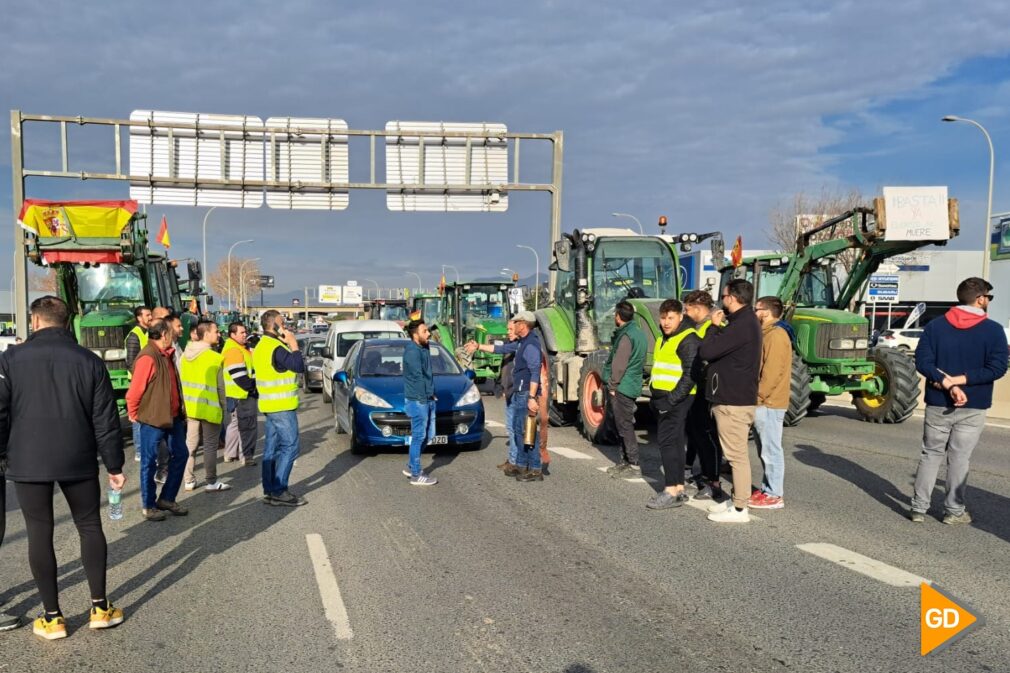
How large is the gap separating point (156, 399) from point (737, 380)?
16.2 ft

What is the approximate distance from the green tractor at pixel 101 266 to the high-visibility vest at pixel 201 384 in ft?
13.9

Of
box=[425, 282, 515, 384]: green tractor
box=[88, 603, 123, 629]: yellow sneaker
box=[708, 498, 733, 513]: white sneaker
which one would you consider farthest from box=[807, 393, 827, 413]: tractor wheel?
box=[88, 603, 123, 629]: yellow sneaker

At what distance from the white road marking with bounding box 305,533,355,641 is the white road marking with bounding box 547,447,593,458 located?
4455mm

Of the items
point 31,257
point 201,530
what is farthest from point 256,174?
point 201,530

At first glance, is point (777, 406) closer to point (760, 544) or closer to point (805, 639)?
point (760, 544)

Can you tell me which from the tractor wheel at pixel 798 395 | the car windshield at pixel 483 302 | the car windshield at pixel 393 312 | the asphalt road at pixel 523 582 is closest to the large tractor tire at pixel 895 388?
the tractor wheel at pixel 798 395

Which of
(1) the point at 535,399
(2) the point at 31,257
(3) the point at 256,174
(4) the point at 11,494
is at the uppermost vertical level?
(3) the point at 256,174

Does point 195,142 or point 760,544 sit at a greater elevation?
point 195,142

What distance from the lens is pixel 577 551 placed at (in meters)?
5.92

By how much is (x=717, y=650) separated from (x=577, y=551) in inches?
75.2

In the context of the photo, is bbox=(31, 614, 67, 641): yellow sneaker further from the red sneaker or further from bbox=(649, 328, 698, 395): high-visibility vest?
the red sneaker

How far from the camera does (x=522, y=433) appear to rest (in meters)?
8.95

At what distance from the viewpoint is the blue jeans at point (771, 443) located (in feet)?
22.9

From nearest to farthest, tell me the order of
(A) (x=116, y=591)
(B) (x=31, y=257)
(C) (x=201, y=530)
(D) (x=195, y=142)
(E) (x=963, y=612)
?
1. (E) (x=963, y=612)
2. (A) (x=116, y=591)
3. (C) (x=201, y=530)
4. (B) (x=31, y=257)
5. (D) (x=195, y=142)
